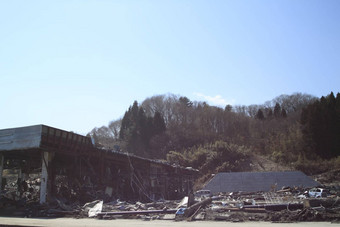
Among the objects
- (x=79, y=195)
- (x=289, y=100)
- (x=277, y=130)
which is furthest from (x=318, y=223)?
(x=289, y=100)

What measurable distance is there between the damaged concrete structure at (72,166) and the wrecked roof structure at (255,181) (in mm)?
10812

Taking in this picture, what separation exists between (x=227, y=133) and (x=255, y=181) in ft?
96.6

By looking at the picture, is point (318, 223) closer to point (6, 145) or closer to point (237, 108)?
point (6, 145)

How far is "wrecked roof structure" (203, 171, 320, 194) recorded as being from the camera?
46.2 meters

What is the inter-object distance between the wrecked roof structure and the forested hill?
836cm

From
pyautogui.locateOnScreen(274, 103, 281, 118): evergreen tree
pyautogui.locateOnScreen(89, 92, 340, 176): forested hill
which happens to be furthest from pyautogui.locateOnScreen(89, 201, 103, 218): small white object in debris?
pyautogui.locateOnScreen(274, 103, 281, 118): evergreen tree

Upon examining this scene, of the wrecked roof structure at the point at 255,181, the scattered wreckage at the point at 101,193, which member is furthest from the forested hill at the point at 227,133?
the scattered wreckage at the point at 101,193

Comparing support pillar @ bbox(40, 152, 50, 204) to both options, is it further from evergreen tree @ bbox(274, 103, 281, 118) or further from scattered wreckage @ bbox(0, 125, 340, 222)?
evergreen tree @ bbox(274, 103, 281, 118)

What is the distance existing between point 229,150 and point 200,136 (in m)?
11.2

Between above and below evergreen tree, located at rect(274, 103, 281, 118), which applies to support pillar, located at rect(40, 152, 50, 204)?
below

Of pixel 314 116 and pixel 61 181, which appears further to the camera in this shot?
pixel 314 116

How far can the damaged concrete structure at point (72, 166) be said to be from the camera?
81.1 ft

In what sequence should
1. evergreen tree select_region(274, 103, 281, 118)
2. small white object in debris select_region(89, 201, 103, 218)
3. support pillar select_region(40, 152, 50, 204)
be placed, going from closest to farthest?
small white object in debris select_region(89, 201, 103, 218) → support pillar select_region(40, 152, 50, 204) → evergreen tree select_region(274, 103, 281, 118)

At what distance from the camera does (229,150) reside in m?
64.7
